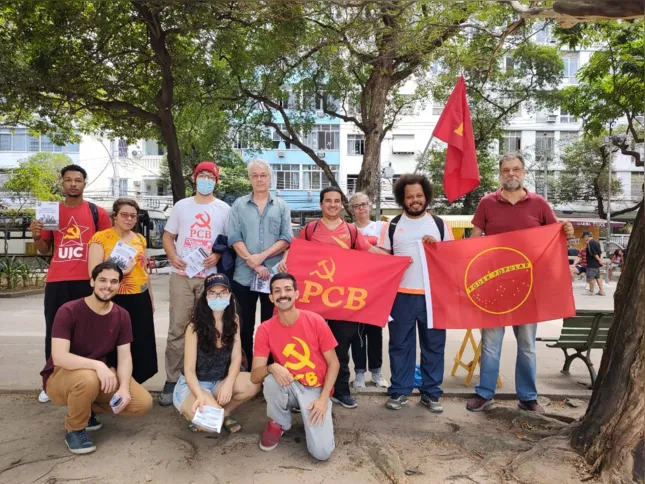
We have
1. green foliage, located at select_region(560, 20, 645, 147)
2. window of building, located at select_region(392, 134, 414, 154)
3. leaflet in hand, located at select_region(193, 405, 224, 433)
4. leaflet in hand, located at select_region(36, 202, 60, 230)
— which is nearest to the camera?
leaflet in hand, located at select_region(193, 405, 224, 433)

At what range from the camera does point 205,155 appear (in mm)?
23062

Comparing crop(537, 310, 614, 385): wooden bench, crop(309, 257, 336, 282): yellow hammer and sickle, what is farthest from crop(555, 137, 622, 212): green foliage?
crop(309, 257, 336, 282): yellow hammer and sickle

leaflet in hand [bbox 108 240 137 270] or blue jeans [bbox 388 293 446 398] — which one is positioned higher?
leaflet in hand [bbox 108 240 137 270]

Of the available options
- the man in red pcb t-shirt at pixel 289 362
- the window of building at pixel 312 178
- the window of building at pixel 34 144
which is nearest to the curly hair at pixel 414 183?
the man in red pcb t-shirt at pixel 289 362

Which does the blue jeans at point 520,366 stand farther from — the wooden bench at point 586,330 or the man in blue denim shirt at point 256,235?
the man in blue denim shirt at point 256,235

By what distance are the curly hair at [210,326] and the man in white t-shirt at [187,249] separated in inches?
22.9

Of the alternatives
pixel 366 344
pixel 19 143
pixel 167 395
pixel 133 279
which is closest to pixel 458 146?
pixel 366 344

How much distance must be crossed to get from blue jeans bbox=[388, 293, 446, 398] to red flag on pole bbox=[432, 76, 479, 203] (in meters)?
1.25

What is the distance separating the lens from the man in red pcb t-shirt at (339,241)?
4.30 meters

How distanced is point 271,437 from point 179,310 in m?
1.41

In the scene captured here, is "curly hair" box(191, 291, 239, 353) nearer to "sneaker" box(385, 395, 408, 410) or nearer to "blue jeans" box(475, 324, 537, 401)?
"sneaker" box(385, 395, 408, 410)

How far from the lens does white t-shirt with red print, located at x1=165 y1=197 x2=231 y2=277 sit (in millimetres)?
4305

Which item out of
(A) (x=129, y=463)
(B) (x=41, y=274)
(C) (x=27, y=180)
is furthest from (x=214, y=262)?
(C) (x=27, y=180)

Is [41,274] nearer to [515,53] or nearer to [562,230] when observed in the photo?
[562,230]
